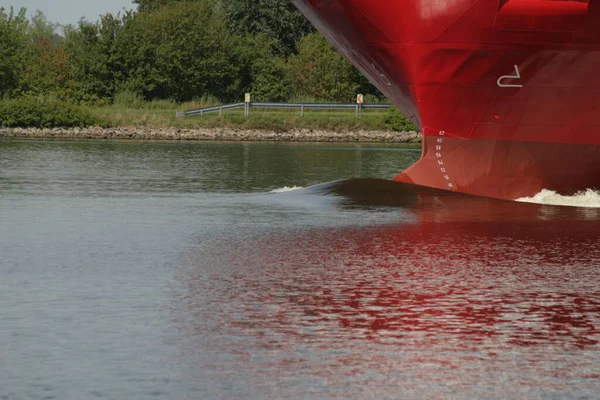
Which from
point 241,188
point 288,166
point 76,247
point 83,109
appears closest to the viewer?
point 76,247

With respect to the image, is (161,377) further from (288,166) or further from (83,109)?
(83,109)

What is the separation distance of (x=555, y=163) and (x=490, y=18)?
9.32 feet

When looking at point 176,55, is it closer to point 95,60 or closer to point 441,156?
point 95,60

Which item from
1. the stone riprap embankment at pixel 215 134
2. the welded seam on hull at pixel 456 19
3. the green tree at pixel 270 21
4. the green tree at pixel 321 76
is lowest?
the stone riprap embankment at pixel 215 134

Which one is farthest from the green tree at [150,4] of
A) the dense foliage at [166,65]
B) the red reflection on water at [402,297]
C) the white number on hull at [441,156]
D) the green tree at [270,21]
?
the red reflection on water at [402,297]

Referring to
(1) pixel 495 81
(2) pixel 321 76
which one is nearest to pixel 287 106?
(2) pixel 321 76

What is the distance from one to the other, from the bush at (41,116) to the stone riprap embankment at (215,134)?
103 centimetres

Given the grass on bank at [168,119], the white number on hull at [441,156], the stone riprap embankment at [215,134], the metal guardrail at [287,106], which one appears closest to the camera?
the white number on hull at [441,156]

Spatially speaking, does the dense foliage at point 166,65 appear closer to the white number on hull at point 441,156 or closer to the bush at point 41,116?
the bush at point 41,116

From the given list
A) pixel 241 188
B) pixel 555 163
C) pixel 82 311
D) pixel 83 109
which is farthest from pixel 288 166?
pixel 83 109

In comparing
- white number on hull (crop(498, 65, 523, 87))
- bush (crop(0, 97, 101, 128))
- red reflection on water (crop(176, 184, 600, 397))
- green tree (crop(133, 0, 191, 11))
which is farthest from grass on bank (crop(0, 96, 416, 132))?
red reflection on water (crop(176, 184, 600, 397))

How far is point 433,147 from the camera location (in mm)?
20703

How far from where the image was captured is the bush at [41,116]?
202 ft

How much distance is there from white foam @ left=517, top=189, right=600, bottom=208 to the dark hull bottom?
0.26 feet
